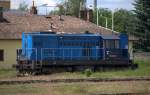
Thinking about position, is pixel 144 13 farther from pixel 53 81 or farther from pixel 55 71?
pixel 53 81

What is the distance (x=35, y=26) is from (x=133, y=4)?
18317 millimetres

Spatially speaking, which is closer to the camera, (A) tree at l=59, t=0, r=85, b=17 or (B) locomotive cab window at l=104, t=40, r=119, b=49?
(B) locomotive cab window at l=104, t=40, r=119, b=49

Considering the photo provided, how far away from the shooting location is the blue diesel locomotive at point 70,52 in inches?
1305

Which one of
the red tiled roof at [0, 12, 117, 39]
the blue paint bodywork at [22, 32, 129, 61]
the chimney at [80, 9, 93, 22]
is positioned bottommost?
the blue paint bodywork at [22, 32, 129, 61]

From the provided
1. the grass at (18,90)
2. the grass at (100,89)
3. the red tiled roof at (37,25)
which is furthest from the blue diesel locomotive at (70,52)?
the grass at (100,89)

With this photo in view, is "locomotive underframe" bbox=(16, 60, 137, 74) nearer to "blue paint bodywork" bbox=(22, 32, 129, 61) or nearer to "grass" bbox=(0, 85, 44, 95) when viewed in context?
"blue paint bodywork" bbox=(22, 32, 129, 61)

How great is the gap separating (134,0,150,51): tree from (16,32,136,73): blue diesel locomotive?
21.9 meters

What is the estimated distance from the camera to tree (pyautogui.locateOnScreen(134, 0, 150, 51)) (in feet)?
188

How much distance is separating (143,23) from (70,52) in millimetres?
25618

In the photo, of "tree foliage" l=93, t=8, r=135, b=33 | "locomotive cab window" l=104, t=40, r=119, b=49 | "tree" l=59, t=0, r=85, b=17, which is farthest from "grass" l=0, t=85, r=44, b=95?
Result: "tree" l=59, t=0, r=85, b=17

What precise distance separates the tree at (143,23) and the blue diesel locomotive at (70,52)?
72.0 feet

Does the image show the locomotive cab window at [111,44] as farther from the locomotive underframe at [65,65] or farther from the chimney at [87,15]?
the chimney at [87,15]

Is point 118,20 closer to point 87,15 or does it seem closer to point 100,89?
point 87,15

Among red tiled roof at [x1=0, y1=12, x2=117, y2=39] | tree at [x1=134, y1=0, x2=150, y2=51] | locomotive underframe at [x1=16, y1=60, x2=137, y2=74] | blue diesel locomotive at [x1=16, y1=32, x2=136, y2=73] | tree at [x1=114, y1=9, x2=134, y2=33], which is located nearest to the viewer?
locomotive underframe at [x1=16, y1=60, x2=137, y2=74]
